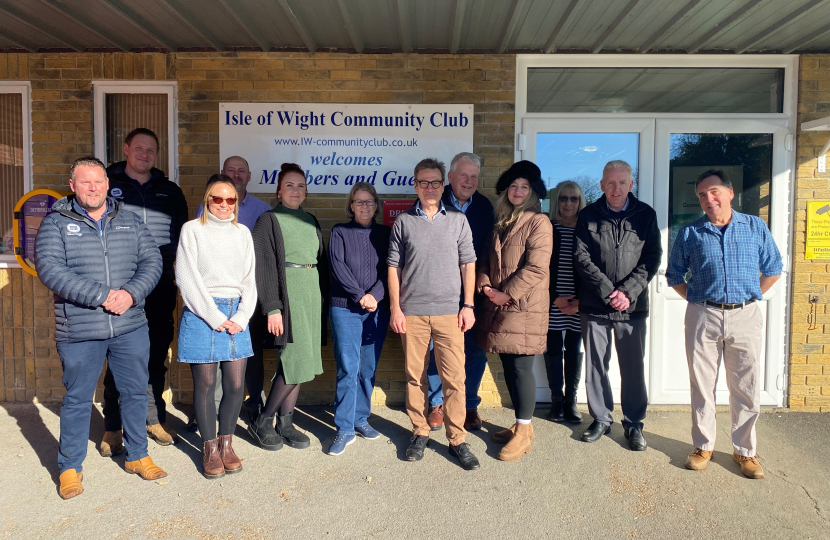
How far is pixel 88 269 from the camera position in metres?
3.10

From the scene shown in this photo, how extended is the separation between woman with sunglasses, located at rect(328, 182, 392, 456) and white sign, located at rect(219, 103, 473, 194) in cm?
88

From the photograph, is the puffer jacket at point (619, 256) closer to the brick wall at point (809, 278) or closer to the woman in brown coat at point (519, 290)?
the woman in brown coat at point (519, 290)

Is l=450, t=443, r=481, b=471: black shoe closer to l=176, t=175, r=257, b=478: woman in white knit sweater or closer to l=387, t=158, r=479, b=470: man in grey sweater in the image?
l=387, t=158, r=479, b=470: man in grey sweater

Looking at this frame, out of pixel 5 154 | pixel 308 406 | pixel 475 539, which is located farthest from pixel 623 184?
pixel 5 154

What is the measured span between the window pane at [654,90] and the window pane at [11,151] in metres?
4.54

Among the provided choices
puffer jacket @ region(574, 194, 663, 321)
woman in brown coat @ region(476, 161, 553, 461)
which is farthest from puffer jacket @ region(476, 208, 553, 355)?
puffer jacket @ region(574, 194, 663, 321)

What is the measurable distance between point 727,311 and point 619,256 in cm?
74

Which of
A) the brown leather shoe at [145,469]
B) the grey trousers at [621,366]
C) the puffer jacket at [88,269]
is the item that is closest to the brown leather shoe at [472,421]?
the grey trousers at [621,366]

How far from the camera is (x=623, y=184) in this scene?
12.2 ft

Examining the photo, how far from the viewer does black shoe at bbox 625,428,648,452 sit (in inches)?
148

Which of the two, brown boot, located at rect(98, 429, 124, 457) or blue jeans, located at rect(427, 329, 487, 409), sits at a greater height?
blue jeans, located at rect(427, 329, 487, 409)

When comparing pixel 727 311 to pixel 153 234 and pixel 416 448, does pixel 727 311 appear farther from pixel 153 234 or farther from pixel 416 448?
pixel 153 234

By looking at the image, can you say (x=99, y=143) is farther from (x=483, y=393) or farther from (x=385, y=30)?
(x=483, y=393)

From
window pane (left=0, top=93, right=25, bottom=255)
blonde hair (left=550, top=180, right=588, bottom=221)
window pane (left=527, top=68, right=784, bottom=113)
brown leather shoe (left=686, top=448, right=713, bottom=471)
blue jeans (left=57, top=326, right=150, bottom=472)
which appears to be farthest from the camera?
window pane (left=0, top=93, right=25, bottom=255)
